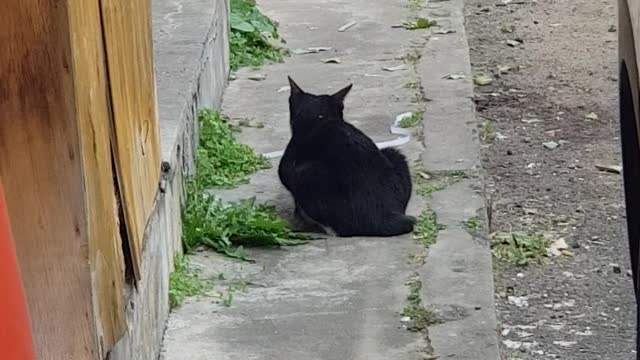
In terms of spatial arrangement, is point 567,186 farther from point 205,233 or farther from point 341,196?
point 205,233

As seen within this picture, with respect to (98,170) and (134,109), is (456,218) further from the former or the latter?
(98,170)

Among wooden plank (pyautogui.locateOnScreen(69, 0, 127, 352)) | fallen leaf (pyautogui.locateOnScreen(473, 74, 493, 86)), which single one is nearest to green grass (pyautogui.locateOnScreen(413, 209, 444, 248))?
wooden plank (pyautogui.locateOnScreen(69, 0, 127, 352))

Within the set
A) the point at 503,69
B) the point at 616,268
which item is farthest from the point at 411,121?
the point at 503,69

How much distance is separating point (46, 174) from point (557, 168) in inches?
142

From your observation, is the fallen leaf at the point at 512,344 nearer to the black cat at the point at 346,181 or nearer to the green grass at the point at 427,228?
the green grass at the point at 427,228

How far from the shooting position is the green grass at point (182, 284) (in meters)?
4.34

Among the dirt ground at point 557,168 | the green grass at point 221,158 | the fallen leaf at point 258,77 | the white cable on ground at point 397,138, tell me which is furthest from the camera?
the fallen leaf at point 258,77

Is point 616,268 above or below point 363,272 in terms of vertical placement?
below

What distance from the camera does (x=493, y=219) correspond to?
5.61m

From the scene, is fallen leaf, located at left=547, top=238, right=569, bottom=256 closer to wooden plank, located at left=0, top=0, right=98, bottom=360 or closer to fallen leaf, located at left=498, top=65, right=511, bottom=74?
fallen leaf, located at left=498, top=65, right=511, bottom=74

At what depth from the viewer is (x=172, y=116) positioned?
4.83 metres

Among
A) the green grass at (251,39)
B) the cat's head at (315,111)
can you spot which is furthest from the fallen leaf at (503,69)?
the cat's head at (315,111)

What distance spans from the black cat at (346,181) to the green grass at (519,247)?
0.51 m

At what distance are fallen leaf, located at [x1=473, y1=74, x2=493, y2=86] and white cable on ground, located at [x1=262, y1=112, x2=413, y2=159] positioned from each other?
137 cm
